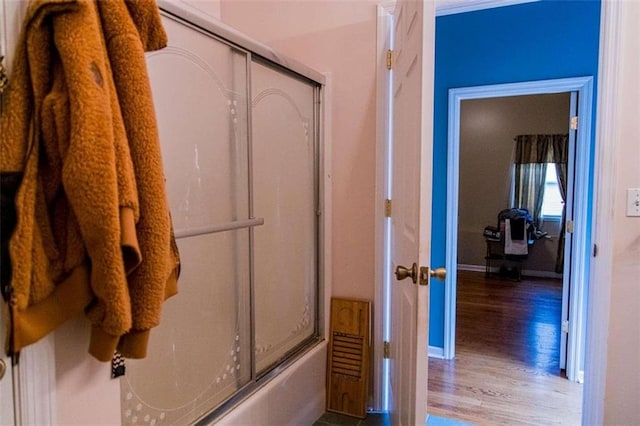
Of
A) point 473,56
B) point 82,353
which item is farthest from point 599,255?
point 82,353

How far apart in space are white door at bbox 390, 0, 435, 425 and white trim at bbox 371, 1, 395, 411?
1.18 ft

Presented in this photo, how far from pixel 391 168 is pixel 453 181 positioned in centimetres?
113

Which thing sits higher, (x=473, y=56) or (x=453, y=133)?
(x=473, y=56)

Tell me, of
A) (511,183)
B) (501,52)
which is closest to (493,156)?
(511,183)

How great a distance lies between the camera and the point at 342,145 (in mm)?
2283

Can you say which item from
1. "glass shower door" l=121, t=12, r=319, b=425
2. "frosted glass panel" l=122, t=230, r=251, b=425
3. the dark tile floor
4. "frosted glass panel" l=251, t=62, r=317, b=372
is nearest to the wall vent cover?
the dark tile floor

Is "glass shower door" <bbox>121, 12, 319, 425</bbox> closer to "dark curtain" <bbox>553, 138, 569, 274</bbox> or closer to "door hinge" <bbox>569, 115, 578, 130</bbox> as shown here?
"door hinge" <bbox>569, 115, 578, 130</bbox>

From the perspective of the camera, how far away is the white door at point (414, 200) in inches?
51.3

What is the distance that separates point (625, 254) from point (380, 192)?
113cm

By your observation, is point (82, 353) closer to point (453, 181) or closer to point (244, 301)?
point (244, 301)

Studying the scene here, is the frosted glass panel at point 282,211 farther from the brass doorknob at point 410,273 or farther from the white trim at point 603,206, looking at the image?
the white trim at point 603,206

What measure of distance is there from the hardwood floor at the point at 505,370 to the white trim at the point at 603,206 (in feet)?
1.69

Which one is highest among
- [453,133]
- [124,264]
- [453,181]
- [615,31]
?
[615,31]

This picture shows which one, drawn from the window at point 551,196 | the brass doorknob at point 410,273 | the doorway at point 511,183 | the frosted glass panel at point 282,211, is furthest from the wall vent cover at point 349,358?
the window at point 551,196
